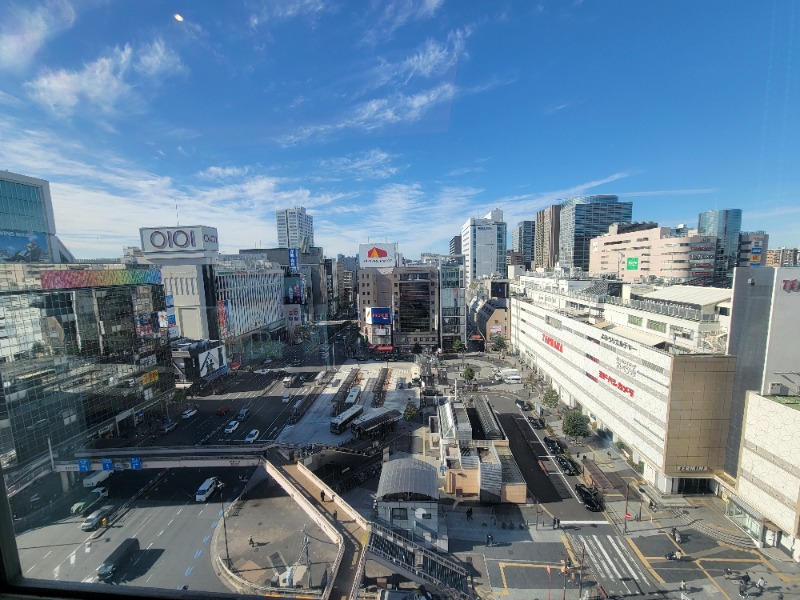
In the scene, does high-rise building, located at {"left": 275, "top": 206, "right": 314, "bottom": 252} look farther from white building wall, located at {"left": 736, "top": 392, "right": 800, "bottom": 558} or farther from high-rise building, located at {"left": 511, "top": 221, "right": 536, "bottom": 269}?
white building wall, located at {"left": 736, "top": 392, "right": 800, "bottom": 558}

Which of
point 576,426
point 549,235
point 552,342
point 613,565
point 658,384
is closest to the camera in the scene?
point 613,565

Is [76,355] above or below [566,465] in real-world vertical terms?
above

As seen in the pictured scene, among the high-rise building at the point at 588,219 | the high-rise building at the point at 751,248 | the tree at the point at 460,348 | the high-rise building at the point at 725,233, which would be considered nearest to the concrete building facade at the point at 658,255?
the high-rise building at the point at 725,233

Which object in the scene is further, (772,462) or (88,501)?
(88,501)

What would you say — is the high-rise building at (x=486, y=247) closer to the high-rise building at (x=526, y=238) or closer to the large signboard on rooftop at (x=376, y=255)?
the high-rise building at (x=526, y=238)

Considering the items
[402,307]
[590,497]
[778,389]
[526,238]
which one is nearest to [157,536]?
[590,497]

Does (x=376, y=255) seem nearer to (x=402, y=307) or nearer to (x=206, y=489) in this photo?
(x=402, y=307)

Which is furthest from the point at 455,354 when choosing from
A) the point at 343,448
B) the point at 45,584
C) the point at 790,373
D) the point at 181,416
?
the point at 45,584
